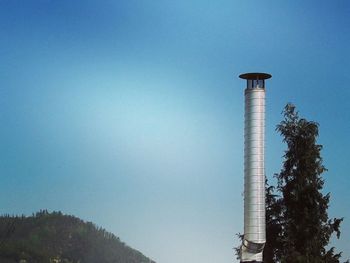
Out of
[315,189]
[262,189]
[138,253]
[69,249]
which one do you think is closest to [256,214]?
[262,189]

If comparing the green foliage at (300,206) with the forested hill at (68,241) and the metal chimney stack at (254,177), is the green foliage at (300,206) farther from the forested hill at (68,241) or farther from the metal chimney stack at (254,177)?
the forested hill at (68,241)

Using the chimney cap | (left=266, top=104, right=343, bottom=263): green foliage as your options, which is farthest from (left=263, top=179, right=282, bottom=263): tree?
the chimney cap

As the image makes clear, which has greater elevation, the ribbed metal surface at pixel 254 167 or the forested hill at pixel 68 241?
the forested hill at pixel 68 241

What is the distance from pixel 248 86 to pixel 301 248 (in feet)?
27.8

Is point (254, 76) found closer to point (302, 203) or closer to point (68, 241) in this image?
point (302, 203)

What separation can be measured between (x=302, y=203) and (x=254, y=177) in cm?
610

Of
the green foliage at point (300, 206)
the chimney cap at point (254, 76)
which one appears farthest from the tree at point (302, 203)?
the chimney cap at point (254, 76)

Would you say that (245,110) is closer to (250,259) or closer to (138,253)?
(250,259)

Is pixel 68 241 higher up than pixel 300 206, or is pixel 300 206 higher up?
pixel 68 241

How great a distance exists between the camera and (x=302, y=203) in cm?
3089

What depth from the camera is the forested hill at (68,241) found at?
3861 inches

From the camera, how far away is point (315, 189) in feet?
101

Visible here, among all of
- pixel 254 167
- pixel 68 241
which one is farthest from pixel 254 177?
pixel 68 241

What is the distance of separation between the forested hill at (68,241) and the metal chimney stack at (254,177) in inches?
2695
